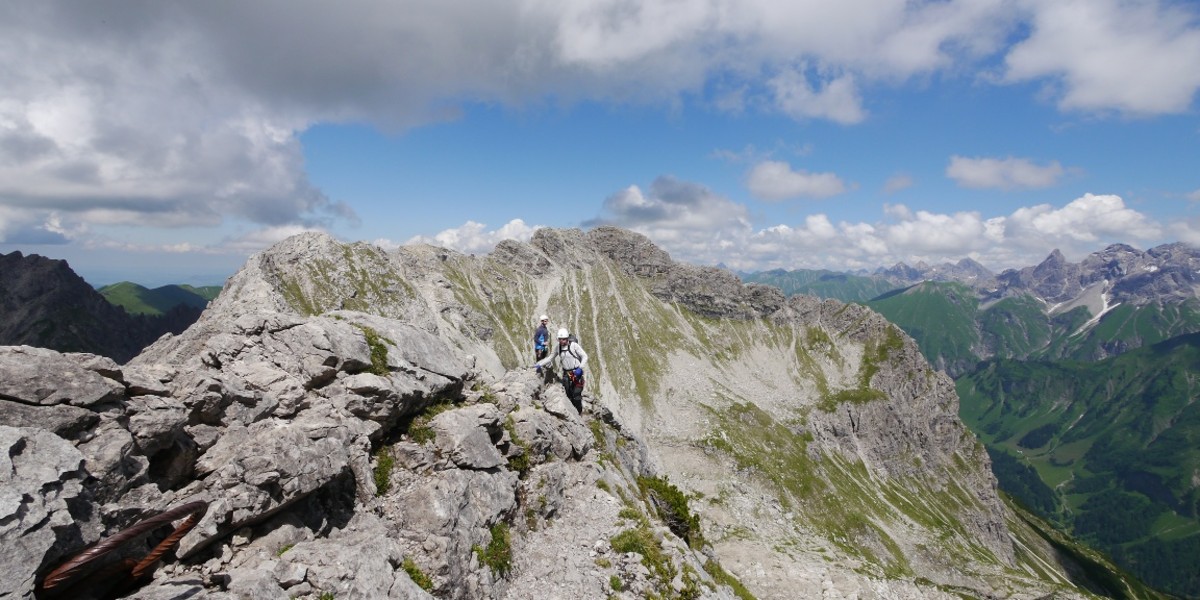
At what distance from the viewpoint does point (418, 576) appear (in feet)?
53.0

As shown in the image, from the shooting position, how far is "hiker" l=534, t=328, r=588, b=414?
31062 mm

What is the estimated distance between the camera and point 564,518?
2323cm

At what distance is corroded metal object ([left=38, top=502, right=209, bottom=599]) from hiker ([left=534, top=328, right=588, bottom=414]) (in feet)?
63.8

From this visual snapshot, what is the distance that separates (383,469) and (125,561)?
26.4 ft

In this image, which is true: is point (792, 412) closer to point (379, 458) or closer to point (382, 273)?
point (382, 273)

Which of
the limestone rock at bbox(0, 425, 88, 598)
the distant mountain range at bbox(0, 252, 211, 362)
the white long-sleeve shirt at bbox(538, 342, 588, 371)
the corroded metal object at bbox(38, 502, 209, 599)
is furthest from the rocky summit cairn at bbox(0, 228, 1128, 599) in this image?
the distant mountain range at bbox(0, 252, 211, 362)

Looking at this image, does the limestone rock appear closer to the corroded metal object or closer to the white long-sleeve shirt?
the corroded metal object

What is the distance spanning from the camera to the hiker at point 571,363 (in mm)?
31062

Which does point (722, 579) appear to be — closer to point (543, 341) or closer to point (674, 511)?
point (674, 511)

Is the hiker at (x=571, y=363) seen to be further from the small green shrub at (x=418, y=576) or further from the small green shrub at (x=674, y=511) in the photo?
the small green shrub at (x=418, y=576)

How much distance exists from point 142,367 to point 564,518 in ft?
53.7

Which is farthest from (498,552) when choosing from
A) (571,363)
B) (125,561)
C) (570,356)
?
(570,356)

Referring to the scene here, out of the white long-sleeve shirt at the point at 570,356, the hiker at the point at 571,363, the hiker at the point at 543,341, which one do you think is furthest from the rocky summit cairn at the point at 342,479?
the hiker at the point at 543,341

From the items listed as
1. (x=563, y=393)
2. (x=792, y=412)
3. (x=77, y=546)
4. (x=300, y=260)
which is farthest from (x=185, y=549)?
(x=792, y=412)
